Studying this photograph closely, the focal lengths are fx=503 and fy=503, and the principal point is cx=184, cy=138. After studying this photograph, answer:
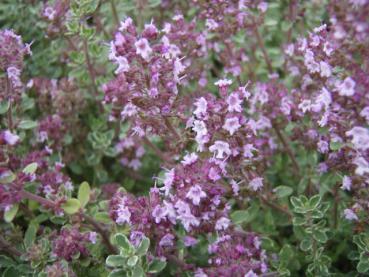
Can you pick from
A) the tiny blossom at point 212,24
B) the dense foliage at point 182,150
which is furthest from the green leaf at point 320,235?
the tiny blossom at point 212,24

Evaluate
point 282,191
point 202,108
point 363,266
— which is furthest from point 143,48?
point 363,266

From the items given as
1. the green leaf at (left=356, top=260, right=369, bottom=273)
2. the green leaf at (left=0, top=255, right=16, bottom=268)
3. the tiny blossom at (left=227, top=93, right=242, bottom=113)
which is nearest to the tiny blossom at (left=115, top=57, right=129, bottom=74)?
the tiny blossom at (left=227, top=93, right=242, bottom=113)

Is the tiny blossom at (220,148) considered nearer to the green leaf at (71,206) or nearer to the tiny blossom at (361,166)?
the tiny blossom at (361,166)

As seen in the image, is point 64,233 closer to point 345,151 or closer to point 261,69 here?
point 345,151

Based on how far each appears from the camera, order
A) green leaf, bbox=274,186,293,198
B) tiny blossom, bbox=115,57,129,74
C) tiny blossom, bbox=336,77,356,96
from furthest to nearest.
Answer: green leaf, bbox=274,186,293,198 < tiny blossom, bbox=115,57,129,74 < tiny blossom, bbox=336,77,356,96

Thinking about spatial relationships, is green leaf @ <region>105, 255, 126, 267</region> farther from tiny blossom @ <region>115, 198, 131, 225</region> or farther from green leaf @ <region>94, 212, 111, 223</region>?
green leaf @ <region>94, 212, 111, 223</region>

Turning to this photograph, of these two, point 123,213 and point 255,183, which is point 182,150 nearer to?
point 255,183
